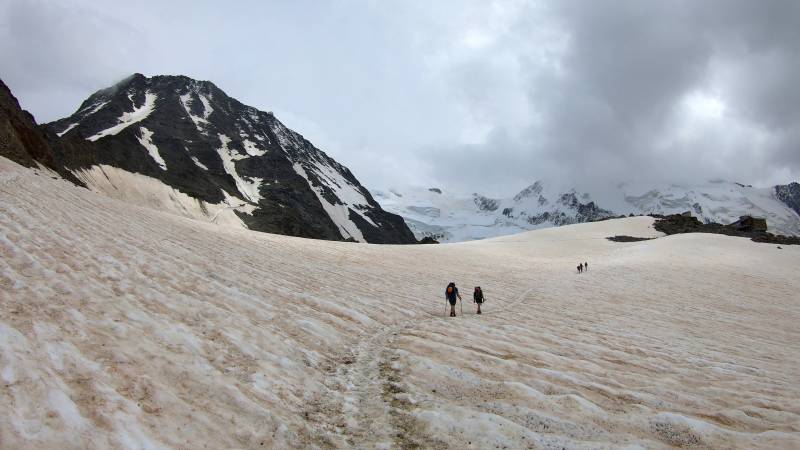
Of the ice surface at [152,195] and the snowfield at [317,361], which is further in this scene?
the ice surface at [152,195]

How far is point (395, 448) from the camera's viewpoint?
261 inches

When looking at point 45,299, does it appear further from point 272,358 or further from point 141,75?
point 141,75

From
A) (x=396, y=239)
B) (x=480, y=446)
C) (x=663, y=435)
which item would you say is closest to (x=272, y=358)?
(x=480, y=446)

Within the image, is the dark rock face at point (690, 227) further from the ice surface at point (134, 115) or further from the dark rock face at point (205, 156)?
the ice surface at point (134, 115)

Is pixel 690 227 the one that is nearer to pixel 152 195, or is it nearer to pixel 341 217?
pixel 152 195

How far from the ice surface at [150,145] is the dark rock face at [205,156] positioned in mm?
230

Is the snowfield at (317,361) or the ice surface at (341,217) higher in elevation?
the ice surface at (341,217)

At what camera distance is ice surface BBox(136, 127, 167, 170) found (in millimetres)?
102887

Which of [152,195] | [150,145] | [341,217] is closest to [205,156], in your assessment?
[150,145]

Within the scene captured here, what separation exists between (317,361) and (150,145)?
403ft

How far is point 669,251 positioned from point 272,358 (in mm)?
49625

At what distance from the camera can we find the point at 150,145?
114 metres

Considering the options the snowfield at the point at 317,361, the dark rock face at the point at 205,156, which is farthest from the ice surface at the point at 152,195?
the snowfield at the point at 317,361

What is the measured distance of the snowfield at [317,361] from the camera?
6211 mm
